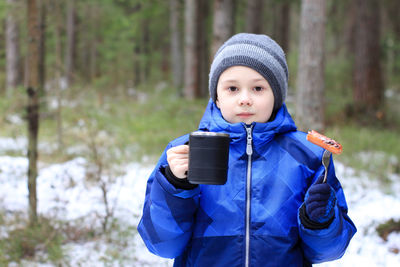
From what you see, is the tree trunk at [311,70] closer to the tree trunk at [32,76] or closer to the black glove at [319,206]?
the tree trunk at [32,76]

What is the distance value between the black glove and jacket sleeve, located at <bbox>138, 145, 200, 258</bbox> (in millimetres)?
439

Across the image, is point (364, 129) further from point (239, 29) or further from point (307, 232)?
point (239, 29)

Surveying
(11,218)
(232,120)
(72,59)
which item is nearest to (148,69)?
(72,59)

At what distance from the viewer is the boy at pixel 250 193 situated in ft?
5.54

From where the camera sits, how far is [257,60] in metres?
1.80

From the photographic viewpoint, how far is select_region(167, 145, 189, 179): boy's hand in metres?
1.62

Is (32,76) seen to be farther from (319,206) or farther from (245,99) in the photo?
(319,206)

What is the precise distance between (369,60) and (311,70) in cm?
533

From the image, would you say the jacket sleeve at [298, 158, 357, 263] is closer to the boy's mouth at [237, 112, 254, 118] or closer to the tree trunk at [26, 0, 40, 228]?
the boy's mouth at [237, 112, 254, 118]

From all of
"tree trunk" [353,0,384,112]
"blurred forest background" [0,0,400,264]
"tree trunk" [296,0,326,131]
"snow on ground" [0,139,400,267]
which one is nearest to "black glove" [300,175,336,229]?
"snow on ground" [0,139,400,267]

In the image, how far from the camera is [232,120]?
6.09 ft

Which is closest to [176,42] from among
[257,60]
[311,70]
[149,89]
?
[149,89]

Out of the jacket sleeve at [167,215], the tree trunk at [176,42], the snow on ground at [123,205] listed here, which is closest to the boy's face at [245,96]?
the jacket sleeve at [167,215]

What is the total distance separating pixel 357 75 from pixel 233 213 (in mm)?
10412
